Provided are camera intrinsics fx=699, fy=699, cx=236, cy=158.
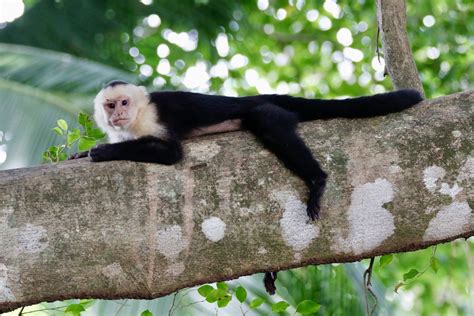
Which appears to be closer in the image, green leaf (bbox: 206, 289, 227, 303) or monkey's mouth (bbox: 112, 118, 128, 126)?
green leaf (bbox: 206, 289, 227, 303)

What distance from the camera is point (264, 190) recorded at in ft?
8.51

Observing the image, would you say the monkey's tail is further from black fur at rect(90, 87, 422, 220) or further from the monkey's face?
the monkey's face

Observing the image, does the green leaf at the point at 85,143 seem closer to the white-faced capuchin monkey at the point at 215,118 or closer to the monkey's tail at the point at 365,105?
the white-faced capuchin monkey at the point at 215,118

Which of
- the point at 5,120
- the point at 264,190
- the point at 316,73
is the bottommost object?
the point at 316,73

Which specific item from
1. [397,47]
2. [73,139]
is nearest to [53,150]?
[73,139]

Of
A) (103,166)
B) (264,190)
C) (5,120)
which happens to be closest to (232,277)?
(264,190)

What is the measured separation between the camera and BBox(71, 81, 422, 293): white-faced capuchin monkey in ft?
9.00

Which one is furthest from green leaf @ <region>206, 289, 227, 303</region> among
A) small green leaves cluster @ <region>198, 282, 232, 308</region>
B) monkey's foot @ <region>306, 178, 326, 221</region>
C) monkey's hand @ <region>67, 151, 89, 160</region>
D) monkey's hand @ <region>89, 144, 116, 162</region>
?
monkey's hand @ <region>67, 151, 89, 160</region>

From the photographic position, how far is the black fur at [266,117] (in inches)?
105

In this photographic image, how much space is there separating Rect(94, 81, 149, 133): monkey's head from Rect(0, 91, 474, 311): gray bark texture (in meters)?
1.17

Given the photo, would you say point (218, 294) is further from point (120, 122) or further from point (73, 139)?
point (120, 122)

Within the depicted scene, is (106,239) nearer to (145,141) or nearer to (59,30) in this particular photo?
(145,141)

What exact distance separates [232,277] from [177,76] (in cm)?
647

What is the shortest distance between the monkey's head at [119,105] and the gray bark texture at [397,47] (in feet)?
4.38
